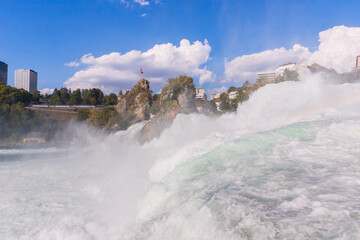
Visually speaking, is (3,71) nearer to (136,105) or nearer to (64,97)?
(64,97)

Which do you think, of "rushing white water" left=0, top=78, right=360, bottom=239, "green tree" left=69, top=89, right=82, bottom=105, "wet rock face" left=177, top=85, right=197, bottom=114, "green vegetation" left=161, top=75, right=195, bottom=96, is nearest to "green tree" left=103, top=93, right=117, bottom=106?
"green tree" left=69, top=89, right=82, bottom=105

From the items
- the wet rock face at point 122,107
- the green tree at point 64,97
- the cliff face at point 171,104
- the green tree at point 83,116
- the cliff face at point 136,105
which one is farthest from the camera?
the green tree at point 64,97

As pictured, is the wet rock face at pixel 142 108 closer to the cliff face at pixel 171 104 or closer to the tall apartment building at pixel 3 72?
the cliff face at pixel 171 104

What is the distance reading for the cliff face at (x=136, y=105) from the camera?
3097cm

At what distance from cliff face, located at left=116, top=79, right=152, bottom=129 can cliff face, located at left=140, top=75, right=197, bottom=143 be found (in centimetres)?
489

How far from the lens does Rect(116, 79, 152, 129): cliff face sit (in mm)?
30969

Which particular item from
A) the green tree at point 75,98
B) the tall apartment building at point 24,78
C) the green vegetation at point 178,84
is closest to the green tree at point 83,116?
the green vegetation at point 178,84

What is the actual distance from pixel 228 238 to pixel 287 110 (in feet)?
38.1

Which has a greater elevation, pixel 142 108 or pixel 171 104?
pixel 171 104

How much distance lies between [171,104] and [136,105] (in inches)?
349

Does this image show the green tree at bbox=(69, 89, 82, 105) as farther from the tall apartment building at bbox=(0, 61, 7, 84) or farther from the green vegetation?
the tall apartment building at bbox=(0, 61, 7, 84)

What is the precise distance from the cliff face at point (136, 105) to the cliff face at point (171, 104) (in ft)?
16.1

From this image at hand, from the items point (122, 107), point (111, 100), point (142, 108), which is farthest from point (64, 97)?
point (142, 108)

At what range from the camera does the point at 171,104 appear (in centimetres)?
2452
